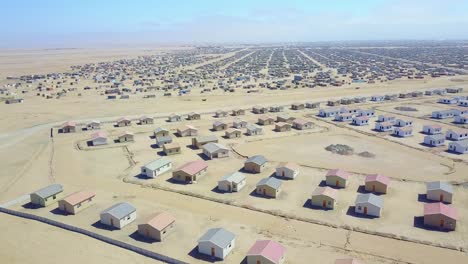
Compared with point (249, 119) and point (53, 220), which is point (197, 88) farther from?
point (53, 220)

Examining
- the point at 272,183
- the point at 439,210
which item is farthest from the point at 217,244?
the point at 439,210

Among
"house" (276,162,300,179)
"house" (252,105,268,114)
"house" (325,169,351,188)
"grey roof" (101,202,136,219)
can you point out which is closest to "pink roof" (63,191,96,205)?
"grey roof" (101,202,136,219)

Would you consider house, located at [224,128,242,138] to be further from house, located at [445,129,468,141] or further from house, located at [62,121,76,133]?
house, located at [445,129,468,141]

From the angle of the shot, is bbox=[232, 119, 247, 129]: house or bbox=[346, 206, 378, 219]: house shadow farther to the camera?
bbox=[232, 119, 247, 129]: house

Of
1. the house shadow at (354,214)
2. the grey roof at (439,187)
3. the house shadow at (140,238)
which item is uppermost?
the grey roof at (439,187)

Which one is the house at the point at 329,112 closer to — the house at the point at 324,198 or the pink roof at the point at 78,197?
the house at the point at 324,198

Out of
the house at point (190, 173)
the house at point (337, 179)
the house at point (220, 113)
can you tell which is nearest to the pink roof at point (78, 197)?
the house at point (190, 173)

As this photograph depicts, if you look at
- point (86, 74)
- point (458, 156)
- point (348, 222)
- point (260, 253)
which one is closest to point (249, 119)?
point (458, 156)
